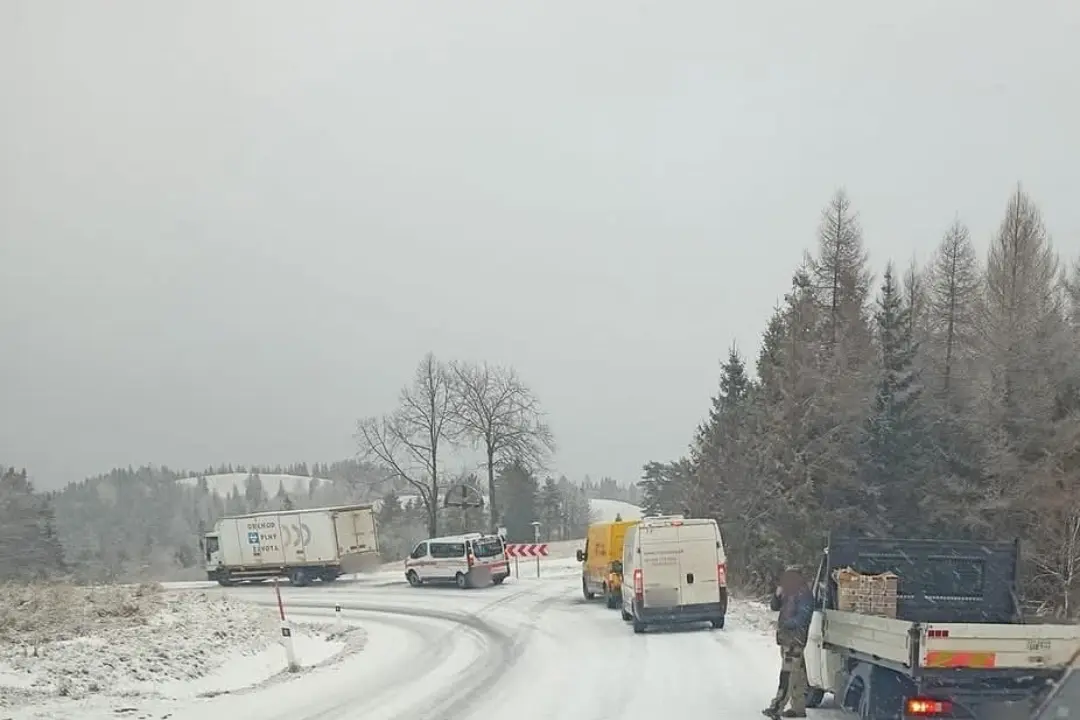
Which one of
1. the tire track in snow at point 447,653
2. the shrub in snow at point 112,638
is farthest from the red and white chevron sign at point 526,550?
the shrub in snow at point 112,638

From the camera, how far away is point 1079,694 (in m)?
4.35

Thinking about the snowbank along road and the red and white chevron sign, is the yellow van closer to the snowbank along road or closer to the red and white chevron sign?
the snowbank along road

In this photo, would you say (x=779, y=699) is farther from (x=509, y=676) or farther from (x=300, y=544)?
(x=300, y=544)

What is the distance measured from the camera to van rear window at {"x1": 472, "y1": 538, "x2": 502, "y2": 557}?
37.0m

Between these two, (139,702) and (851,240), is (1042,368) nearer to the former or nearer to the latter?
(851,240)

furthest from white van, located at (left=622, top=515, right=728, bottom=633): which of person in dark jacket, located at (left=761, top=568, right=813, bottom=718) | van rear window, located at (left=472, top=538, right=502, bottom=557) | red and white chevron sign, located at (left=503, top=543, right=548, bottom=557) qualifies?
red and white chevron sign, located at (left=503, top=543, right=548, bottom=557)

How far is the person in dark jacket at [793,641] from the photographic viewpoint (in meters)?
10.5

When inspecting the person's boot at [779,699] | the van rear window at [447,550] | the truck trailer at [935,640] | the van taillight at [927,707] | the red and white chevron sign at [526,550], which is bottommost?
the red and white chevron sign at [526,550]

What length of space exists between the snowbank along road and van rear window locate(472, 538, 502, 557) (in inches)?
415

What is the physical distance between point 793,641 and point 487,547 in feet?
90.9

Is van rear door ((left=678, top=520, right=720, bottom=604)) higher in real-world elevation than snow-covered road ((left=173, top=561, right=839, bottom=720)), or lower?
higher

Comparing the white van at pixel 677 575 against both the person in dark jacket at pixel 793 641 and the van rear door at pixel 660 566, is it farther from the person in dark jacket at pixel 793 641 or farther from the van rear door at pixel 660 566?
the person in dark jacket at pixel 793 641

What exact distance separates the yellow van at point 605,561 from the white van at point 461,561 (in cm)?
740

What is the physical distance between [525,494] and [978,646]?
72416 millimetres
